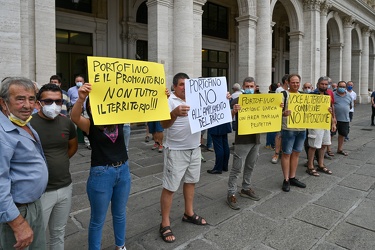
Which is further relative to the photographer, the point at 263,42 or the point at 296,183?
the point at 263,42

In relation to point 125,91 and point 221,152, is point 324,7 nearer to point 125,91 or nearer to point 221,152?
point 221,152

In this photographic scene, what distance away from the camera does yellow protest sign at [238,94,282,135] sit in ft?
12.4

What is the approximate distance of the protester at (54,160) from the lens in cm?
211

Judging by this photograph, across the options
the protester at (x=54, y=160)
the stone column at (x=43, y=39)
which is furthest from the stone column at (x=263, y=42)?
the protester at (x=54, y=160)

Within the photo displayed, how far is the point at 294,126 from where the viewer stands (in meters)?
4.29

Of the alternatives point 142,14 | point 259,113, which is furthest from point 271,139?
point 142,14

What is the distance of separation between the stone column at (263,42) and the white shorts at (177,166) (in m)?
10.8

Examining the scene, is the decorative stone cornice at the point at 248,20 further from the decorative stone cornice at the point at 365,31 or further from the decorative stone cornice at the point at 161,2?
the decorative stone cornice at the point at 365,31

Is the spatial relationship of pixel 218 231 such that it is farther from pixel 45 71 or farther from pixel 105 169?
pixel 45 71

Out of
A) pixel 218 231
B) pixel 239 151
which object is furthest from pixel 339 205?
pixel 218 231

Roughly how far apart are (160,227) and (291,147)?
2553 millimetres

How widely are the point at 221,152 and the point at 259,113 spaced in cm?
155

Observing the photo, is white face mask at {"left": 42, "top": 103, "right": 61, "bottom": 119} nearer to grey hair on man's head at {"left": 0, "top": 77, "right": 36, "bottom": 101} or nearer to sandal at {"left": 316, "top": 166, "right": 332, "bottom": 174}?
grey hair on man's head at {"left": 0, "top": 77, "right": 36, "bottom": 101}

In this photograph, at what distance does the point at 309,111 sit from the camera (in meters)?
4.55
